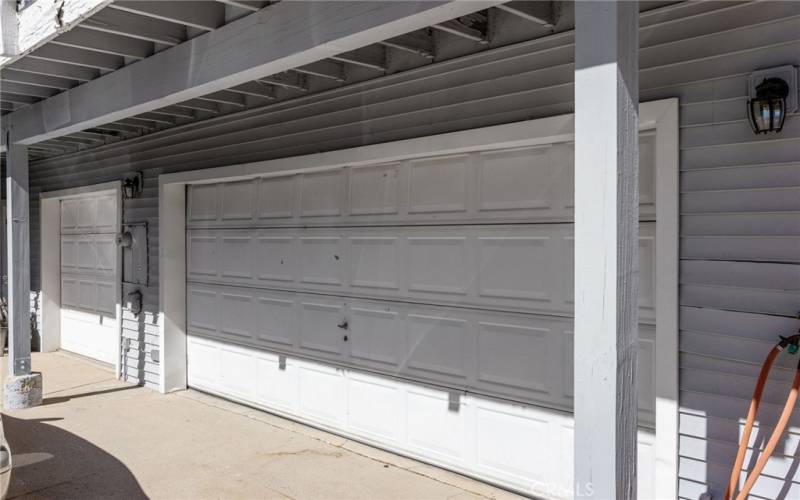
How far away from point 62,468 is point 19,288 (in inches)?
94.3

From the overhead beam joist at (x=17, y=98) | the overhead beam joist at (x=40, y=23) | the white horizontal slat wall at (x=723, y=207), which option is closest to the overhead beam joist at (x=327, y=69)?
the overhead beam joist at (x=40, y=23)

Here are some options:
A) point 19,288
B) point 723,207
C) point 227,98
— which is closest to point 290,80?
point 227,98

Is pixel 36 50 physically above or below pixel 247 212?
above

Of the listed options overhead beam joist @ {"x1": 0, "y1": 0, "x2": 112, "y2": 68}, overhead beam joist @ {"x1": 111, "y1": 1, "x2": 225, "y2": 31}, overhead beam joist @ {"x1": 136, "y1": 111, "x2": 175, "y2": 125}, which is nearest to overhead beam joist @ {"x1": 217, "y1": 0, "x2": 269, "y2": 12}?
overhead beam joist @ {"x1": 111, "y1": 1, "x2": 225, "y2": 31}

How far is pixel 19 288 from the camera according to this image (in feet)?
19.6

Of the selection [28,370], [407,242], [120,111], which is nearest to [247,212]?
[120,111]

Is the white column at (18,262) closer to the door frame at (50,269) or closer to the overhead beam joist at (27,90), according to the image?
the overhead beam joist at (27,90)

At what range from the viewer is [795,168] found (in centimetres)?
264

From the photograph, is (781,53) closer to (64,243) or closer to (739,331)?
(739,331)

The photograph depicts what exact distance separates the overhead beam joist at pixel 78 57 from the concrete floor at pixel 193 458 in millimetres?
2906

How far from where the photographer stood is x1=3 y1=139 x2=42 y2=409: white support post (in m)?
5.92

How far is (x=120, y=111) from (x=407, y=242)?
2.32m

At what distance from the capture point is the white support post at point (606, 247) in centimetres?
173

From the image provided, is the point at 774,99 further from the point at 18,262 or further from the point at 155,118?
the point at 18,262
